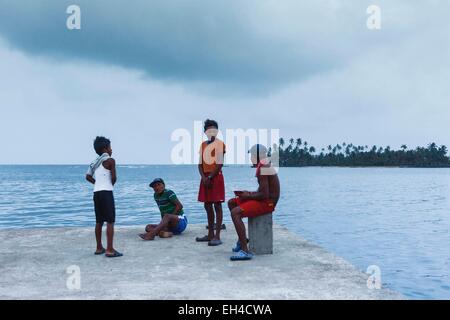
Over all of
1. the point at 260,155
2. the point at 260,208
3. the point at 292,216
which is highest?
the point at 260,155

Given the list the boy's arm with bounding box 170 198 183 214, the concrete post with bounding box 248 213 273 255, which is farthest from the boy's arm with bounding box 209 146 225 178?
the boy's arm with bounding box 170 198 183 214

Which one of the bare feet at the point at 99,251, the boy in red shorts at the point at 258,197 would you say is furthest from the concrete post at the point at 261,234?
the bare feet at the point at 99,251

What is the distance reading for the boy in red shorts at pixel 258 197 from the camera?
19.5 feet

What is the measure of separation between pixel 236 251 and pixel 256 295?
6.61ft

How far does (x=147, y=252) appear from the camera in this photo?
650cm

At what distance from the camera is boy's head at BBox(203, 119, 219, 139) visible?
686cm

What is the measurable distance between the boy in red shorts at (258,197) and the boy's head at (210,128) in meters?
0.99

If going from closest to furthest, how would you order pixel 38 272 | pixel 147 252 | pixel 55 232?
pixel 38 272, pixel 147 252, pixel 55 232

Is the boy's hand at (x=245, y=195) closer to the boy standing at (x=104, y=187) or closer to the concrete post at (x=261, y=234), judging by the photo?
the concrete post at (x=261, y=234)

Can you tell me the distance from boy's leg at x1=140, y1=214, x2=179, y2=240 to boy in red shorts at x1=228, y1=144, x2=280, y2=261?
197 centimetres

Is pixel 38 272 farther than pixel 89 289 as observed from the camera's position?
Yes

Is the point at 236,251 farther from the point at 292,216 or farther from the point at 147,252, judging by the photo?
the point at 292,216
